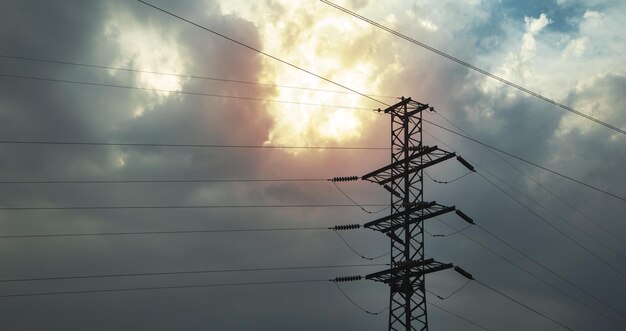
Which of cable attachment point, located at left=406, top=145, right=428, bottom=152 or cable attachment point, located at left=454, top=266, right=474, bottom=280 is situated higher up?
cable attachment point, located at left=406, top=145, right=428, bottom=152

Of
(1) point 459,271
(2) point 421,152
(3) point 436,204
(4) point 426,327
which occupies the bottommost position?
(4) point 426,327

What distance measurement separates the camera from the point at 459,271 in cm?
4581

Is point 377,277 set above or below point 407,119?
below

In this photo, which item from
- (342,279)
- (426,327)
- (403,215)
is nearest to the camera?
(426,327)

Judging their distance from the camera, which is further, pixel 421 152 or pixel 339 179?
Answer: pixel 339 179

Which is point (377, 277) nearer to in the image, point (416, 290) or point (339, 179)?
point (416, 290)

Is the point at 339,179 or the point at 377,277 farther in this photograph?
the point at 339,179

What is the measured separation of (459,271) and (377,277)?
5168 millimetres

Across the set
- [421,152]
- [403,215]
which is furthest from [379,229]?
[421,152]

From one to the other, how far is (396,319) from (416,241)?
4975 mm

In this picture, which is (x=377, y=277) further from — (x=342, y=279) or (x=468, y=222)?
(x=468, y=222)

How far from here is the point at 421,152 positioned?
47.2 metres

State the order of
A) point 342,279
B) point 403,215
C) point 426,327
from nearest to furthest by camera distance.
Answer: point 426,327 → point 403,215 → point 342,279

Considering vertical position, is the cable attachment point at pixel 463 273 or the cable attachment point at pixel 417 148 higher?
the cable attachment point at pixel 417 148
